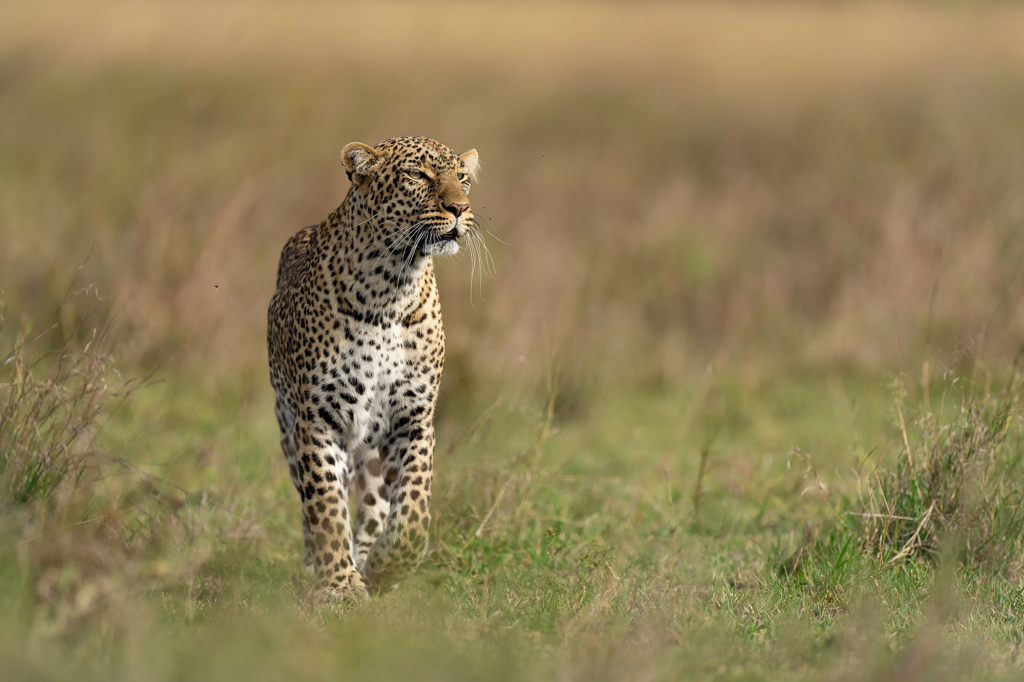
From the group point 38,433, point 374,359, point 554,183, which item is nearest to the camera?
point 38,433

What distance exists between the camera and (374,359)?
5375 mm

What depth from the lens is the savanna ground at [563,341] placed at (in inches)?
166

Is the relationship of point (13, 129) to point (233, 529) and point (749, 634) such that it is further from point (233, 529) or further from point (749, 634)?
point (749, 634)

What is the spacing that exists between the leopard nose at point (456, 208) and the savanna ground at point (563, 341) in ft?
4.05

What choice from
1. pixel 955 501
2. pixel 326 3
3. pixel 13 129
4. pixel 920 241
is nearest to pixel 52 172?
pixel 13 129

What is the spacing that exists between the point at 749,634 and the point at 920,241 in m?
7.22

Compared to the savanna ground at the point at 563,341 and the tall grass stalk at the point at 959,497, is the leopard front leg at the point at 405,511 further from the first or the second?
the tall grass stalk at the point at 959,497

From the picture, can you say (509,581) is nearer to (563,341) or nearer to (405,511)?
(405,511)

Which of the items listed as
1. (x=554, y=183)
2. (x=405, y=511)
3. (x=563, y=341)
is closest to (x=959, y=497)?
(x=405, y=511)

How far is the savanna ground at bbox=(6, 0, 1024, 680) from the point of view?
13.9ft

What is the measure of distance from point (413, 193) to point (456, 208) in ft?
0.92

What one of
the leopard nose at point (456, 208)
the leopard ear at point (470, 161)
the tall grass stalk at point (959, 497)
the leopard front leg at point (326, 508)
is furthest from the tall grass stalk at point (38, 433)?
the tall grass stalk at point (959, 497)

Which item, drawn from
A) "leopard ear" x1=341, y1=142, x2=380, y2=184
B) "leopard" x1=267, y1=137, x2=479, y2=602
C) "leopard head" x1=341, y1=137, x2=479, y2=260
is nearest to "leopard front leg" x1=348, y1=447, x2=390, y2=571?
"leopard" x1=267, y1=137, x2=479, y2=602

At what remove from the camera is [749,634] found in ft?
14.8
